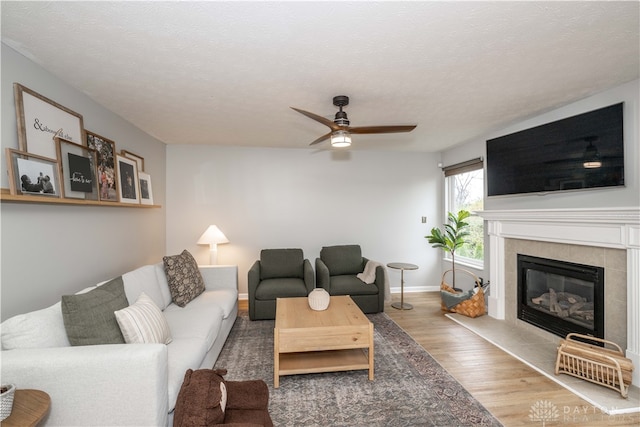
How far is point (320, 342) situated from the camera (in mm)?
2340

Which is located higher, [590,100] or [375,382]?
[590,100]

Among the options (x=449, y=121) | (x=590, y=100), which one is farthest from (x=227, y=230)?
(x=590, y=100)

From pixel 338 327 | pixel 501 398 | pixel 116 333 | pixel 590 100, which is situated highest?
pixel 590 100

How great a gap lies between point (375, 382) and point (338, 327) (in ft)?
1.78

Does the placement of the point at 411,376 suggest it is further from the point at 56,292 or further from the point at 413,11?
the point at 56,292

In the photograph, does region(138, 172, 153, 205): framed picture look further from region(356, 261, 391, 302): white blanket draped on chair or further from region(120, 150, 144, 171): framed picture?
region(356, 261, 391, 302): white blanket draped on chair

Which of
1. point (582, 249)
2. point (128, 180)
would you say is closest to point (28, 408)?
point (128, 180)

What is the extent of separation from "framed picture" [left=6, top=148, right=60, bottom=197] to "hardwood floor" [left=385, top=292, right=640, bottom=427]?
135 inches

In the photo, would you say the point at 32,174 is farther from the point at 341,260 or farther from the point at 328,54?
the point at 341,260

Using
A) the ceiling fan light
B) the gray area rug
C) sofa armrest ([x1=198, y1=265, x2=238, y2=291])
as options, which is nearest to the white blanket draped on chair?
the gray area rug

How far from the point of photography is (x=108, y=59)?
2018 millimetres

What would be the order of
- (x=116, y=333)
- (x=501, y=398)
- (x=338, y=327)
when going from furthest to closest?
(x=338, y=327), (x=501, y=398), (x=116, y=333)

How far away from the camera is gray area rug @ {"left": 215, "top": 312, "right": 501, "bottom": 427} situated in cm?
195

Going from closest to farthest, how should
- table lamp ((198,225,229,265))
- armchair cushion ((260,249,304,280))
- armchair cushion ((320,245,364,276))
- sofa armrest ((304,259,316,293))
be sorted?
sofa armrest ((304,259,316,293)) < table lamp ((198,225,229,265)) < armchair cushion ((260,249,304,280)) < armchair cushion ((320,245,364,276))
